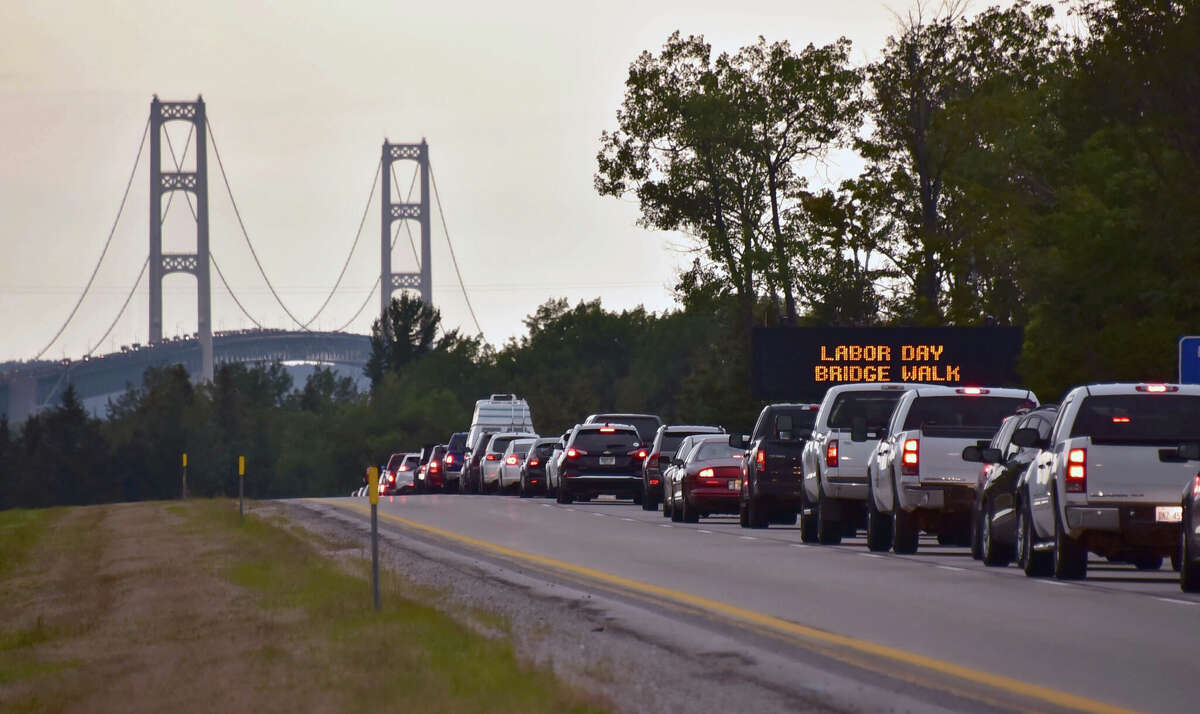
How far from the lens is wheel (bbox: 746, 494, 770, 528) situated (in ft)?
108

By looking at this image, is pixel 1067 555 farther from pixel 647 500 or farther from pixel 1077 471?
pixel 647 500

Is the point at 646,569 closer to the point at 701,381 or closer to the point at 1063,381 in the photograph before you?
the point at 1063,381

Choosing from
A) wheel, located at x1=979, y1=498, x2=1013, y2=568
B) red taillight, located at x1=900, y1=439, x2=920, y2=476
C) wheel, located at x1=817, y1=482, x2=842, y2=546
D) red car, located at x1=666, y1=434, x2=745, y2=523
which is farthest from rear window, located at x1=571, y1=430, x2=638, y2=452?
wheel, located at x1=979, y1=498, x2=1013, y2=568

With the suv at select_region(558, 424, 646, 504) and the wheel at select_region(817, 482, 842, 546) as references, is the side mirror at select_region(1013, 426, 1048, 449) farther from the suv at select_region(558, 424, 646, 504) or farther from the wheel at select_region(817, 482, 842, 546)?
the suv at select_region(558, 424, 646, 504)

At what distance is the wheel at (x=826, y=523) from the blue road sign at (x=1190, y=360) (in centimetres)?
693

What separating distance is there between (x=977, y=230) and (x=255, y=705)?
190ft

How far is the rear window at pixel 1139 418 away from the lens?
19.8m

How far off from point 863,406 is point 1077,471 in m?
9.21

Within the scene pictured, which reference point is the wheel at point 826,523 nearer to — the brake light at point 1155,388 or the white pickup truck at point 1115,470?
the white pickup truck at point 1115,470

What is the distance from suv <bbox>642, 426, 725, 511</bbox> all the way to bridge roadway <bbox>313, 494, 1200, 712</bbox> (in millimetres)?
11994

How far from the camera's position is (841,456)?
27844mm

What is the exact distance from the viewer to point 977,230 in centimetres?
6706

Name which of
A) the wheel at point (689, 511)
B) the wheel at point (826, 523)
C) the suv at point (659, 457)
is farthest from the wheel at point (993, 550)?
the suv at point (659, 457)

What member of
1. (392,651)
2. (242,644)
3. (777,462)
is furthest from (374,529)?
(777,462)
